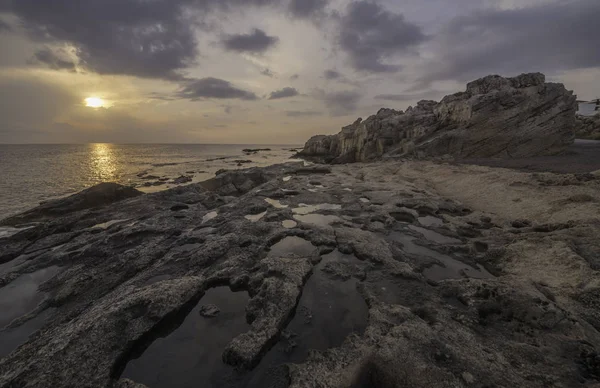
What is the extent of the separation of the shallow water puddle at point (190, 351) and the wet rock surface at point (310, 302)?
1.3 inches

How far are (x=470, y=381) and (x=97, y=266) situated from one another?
13.3 metres

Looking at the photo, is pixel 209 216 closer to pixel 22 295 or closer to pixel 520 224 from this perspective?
A: pixel 22 295

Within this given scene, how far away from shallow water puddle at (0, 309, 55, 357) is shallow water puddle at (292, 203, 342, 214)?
12663 mm

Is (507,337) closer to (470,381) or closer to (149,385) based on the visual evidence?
(470,381)

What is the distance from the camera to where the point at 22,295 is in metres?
9.26

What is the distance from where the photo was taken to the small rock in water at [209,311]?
24.4 feet

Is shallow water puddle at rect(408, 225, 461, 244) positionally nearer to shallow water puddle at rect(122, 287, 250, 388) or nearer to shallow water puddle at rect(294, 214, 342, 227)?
shallow water puddle at rect(294, 214, 342, 227)

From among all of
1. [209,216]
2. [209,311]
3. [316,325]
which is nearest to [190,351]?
[209,311]

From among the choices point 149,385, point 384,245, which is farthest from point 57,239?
point 384,245

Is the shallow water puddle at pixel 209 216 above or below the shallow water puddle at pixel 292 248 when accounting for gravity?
below

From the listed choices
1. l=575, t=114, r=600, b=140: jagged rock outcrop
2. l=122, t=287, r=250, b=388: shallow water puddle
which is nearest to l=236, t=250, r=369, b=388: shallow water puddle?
l=122, t=287, r=250, b=388: shallow water puddle

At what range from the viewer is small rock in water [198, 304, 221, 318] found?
24.4 feet

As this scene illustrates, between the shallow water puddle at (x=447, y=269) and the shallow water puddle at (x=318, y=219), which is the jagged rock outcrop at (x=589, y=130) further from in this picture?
the shallow water puddle at (x=318, y=219)

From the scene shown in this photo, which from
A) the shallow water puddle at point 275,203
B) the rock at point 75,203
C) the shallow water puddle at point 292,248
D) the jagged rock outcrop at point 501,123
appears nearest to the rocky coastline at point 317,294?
the shallow water puddle at point 292,248
